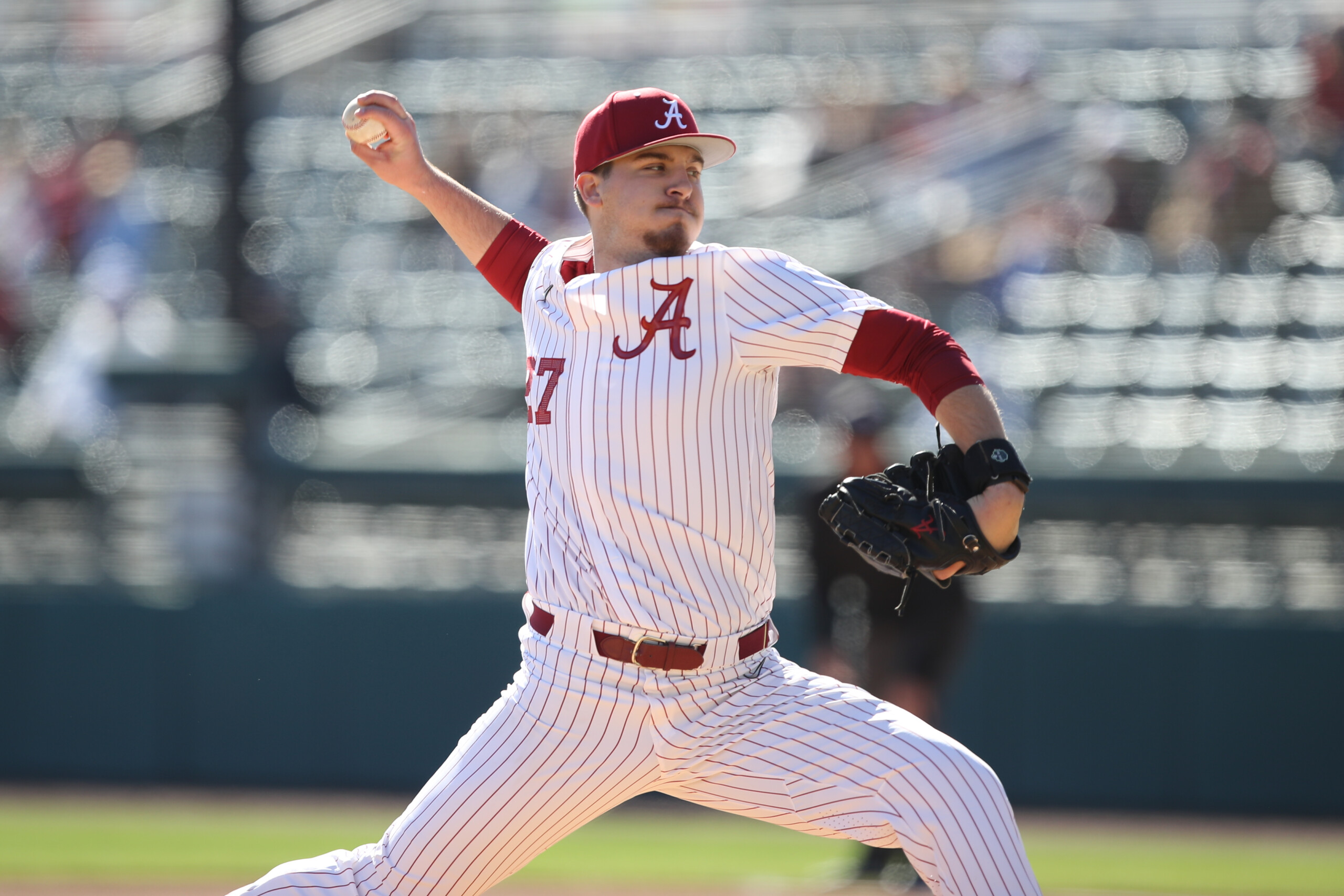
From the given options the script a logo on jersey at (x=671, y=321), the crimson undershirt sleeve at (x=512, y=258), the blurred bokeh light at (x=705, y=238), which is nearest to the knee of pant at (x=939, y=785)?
the script a logo on jersey at (x=671, y=321)

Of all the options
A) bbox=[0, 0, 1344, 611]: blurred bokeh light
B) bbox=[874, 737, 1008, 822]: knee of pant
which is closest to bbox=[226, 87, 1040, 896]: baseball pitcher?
bbox=[874, 737, 1008, 822]: knee of pant

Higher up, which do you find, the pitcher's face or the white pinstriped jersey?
the pitcher's face

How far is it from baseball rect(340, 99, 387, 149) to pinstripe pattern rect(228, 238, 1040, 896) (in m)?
0.81

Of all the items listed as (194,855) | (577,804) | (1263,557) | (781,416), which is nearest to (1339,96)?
(1263,557)

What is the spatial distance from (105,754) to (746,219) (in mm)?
5139

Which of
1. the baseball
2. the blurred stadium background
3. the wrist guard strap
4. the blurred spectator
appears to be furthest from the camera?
the blurred stadium background

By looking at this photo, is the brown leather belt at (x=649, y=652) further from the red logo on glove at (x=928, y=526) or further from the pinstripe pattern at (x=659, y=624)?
the red logo on glove at (x=928, y=526)

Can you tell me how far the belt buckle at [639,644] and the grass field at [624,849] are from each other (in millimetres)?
3101

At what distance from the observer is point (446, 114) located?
1149 cm

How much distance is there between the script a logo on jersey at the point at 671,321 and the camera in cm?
299

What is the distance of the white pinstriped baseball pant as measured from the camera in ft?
9.44

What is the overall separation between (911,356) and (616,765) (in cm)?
93

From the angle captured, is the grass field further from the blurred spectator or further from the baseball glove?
the baseball glove

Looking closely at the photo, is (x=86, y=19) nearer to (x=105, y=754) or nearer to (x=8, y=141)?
(x=8, y=141)
